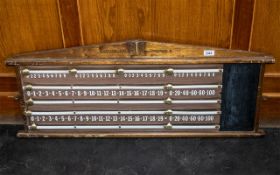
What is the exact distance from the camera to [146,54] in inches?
86.7

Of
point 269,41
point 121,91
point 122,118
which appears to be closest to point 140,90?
point 121,91

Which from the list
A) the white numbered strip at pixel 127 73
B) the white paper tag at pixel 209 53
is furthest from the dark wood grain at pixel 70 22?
the white paper tag at pixel 209 53

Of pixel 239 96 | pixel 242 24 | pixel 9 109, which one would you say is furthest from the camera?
pixel 9 109

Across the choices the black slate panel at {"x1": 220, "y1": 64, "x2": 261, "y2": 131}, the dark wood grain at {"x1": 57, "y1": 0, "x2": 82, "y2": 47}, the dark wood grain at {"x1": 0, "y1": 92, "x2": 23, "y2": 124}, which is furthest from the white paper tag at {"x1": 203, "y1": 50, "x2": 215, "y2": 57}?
the dark wood grain at {"x1": 0, "y1": 92, "x2": 23, "y2": 124}

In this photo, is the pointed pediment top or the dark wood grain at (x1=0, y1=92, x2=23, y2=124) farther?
the dark wood grain at (x1=0, y1=92, x2=23, y2=124)

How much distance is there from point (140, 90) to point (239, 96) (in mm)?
582

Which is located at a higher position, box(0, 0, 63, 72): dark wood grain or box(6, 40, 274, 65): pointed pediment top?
box(0, 0, 63, 72): dark wood grain

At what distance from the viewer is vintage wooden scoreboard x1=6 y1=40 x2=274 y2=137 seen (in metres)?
2.20

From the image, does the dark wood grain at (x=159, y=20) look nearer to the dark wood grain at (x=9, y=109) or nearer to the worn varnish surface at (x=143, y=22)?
the worn varnish surface at (x=143, y=22)

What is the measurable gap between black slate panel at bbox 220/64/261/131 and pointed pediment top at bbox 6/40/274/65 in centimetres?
6

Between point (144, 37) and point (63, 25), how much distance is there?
1.53ft

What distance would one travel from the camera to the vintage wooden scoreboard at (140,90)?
7.22ft

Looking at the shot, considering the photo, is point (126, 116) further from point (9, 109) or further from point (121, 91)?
point (9, 109)

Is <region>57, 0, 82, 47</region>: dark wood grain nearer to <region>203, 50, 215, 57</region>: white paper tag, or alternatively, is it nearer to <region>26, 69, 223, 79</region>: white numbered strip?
<region>26, 69, 223, 79</region>: white numbered strip
